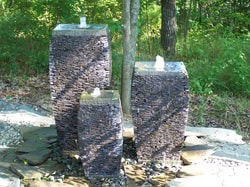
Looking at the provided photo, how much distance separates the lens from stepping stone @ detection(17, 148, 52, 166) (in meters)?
3.96

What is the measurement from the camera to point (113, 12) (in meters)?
7.41

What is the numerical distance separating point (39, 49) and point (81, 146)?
3.84 meters

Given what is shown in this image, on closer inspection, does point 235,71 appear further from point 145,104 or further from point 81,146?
point 81,146

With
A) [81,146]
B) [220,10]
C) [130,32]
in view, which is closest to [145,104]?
[81,146]

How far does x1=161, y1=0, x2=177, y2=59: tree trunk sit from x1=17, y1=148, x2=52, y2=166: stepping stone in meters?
3.95

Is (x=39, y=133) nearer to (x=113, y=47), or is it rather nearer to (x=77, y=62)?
(x=77, y=62)

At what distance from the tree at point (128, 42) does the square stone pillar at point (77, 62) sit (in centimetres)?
110

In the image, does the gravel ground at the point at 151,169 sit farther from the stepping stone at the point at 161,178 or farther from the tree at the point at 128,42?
the tree at the point at 128,42

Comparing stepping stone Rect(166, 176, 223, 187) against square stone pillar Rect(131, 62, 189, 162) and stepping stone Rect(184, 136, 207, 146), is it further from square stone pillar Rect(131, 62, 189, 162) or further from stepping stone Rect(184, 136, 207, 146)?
stepping stone Rect(184, 136, 207, 146)

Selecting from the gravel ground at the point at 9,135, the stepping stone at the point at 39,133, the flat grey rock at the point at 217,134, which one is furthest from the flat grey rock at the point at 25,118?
the flat grey rock at the point at 217,134

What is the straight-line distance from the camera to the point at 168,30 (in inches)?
304

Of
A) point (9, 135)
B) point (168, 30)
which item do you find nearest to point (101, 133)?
point (9, 135)

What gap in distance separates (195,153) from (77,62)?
1435mm

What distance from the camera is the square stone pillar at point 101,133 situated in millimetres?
3621
